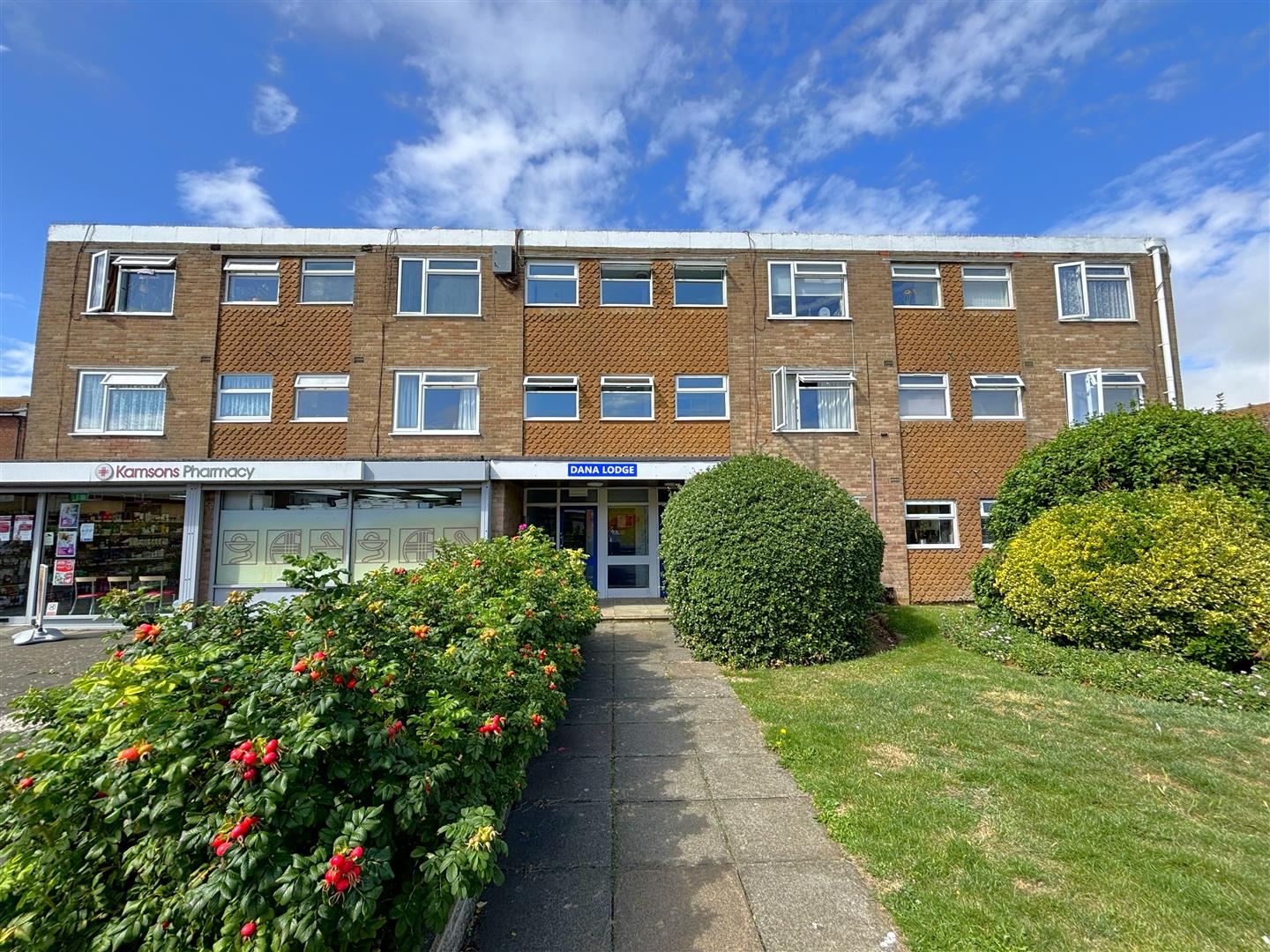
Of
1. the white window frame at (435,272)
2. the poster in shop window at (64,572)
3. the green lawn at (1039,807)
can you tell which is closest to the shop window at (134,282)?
the white window frame at (435,272)

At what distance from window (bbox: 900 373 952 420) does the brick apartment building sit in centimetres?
5

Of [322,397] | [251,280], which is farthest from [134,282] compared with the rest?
[322,397]

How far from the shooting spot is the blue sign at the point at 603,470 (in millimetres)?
11648

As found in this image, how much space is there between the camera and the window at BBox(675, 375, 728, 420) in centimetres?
1255

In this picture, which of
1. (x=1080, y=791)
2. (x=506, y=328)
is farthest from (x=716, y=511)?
(x=506, y=328)

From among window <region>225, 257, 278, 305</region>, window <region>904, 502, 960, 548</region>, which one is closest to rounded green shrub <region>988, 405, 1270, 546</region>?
window <region>904, 502, 960, 548</region>

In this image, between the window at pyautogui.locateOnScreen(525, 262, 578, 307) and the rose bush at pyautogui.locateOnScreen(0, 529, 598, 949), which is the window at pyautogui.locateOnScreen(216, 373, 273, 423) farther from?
the rose bush at pyautogui.locateOnScreen(0, 529, 598, 949)

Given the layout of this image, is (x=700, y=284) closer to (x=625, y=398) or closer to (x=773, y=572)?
(x=625, y=398)

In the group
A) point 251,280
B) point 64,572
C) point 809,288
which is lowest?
point 64,572

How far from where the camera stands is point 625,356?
12562mm

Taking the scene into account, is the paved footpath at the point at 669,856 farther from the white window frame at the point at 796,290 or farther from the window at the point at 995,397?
the window at the point at 995,397

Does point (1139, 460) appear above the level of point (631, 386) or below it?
below

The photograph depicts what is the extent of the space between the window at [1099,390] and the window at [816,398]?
16.4ft

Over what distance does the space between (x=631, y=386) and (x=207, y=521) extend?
9.04 metres
